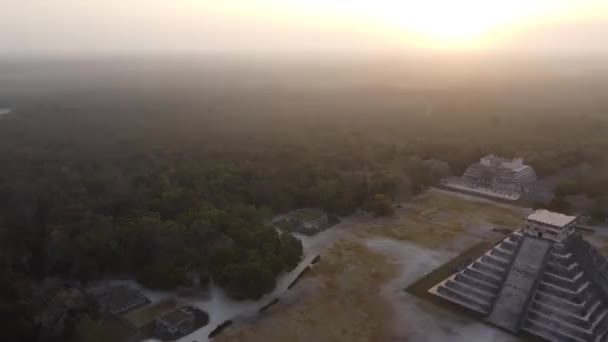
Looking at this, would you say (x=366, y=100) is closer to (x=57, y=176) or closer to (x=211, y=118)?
(x=211, y=118)

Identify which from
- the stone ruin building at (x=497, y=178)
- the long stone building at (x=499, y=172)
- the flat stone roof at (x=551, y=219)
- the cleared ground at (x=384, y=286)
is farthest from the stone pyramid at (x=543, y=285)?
the long stone building at (x=499, y=172)

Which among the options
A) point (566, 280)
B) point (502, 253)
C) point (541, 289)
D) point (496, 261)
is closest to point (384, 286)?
point (496, 261)

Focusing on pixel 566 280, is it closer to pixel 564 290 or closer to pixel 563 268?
pixel 564 290

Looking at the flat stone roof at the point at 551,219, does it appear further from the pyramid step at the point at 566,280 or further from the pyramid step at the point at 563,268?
the pyramid step at the point at 566,280

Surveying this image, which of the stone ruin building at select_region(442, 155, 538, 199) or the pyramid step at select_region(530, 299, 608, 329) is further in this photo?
the stone ruin building at select_region(442, 155, 538, 199)

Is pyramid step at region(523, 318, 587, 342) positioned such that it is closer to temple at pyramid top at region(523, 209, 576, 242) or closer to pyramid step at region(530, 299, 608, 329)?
pyramid step at region(530, 299, 608, 329)

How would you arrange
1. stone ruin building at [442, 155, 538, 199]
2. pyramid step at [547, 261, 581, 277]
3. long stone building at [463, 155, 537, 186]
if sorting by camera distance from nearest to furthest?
pyramid step at [547, 261, 581, 277] → stone ruin building at [442, 155, 538, 199] → long stone building at [463, 155, 537, 186]

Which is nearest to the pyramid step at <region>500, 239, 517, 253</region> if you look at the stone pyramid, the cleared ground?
the stone pyramid

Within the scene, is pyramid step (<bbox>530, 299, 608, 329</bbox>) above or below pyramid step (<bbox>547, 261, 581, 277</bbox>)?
below
